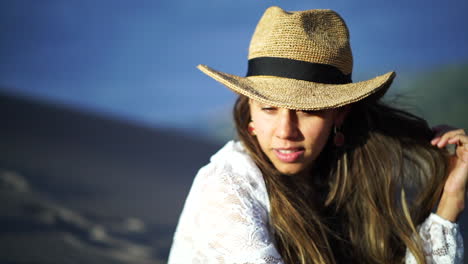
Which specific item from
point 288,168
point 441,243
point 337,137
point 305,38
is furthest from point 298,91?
point 441,243

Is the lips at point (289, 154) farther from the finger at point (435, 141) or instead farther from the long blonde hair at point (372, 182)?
the finger at point (435, 141)

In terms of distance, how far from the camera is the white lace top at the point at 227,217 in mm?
1550

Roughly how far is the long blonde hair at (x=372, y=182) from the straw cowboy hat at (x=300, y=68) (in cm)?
41

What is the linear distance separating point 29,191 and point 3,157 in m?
0.86

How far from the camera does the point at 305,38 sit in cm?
172

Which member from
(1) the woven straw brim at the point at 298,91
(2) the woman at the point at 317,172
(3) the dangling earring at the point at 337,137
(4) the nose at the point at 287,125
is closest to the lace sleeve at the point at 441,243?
(2) the woman at the point at 317,172

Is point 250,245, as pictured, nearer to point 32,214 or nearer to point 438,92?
point 32,214

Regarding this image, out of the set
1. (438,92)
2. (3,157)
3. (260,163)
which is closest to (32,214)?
(3,157)

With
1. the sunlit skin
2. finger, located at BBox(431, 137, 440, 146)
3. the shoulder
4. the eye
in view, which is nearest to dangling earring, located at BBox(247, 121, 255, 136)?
the sunlit skin

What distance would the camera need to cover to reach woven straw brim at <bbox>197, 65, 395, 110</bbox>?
1621mm

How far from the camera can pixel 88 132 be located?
20.9 feet

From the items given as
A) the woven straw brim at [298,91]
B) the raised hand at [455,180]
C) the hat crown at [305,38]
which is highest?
the hat crown at [305,38]

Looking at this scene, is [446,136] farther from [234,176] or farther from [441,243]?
[234,176]

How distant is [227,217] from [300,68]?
0.65 metres
